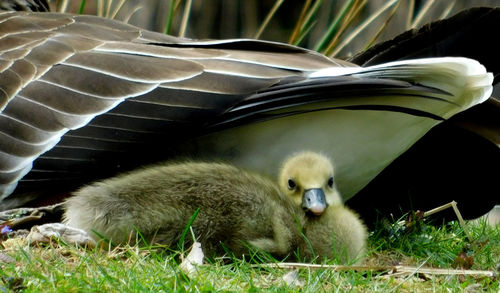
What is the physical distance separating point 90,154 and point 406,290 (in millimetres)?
1336

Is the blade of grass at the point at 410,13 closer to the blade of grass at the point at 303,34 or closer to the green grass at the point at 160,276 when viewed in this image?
the blade of grass at the point at 303,34

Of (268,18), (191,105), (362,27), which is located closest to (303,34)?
(268,18)

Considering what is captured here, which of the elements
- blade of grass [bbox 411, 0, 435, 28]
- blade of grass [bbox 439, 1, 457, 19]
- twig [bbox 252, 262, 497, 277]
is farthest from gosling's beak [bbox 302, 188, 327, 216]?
blade of grass [bbox 439, 1, 457, 19]

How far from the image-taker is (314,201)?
3057 mm

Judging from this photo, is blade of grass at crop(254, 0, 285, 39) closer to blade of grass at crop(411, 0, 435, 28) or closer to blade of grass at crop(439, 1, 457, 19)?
blade of grass at crop(411, 0, 435, 28)

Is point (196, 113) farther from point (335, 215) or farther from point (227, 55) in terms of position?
point (335, 215)

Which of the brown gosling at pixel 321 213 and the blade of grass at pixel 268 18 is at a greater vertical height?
the blade of grass at pixel 268 18

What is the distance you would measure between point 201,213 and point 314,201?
0.41 metres

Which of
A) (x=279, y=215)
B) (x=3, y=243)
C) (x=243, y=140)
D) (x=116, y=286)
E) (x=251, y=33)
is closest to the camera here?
(x=116, y=286)

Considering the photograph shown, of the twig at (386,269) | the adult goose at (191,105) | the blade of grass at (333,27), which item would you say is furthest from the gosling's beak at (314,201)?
the blade of grass at (333,27)

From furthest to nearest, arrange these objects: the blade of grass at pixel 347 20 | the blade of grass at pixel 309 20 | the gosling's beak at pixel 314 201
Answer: the blade of grass at pixel 309 20 < the blade of grass at pixel 347 20 < the gosling's beak at pixel 314 201

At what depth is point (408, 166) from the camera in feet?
13.6

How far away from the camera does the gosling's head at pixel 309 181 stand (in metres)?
3.10

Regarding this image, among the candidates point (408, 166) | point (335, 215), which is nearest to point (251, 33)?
point (408, 166)
